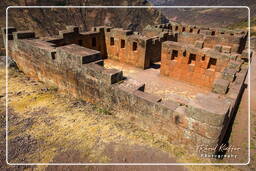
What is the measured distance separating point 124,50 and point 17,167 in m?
11.7

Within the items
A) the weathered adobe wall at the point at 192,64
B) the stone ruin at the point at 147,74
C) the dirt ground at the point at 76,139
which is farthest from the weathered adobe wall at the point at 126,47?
the dirt ground at the point at 76,139

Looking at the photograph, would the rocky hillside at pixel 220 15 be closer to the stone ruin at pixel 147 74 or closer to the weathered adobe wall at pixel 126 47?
the stone ruin at pixel 147 74

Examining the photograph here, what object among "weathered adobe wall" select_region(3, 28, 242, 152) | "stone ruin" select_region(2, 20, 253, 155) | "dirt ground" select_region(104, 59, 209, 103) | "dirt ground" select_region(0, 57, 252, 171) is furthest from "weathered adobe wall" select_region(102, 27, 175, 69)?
"dirt ground" select_region(0, 57, 252, 171)

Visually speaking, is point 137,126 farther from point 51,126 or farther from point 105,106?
point 51,126

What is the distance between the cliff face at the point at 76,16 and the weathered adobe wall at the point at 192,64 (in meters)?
24.8

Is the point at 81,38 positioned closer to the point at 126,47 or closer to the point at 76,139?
the point at 126,47

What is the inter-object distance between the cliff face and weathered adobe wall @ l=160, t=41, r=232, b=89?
24850 mm

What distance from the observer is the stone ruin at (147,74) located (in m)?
4.79

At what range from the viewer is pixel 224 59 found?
995 cm

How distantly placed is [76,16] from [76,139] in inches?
1479

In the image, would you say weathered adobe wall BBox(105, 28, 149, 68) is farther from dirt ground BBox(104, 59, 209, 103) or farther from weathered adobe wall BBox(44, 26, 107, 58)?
dirt ground BBox(104, 59, 209, 103)

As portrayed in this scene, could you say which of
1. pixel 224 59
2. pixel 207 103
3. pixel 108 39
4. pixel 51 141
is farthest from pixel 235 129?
pixel 108 39

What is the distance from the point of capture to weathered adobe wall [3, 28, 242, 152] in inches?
180

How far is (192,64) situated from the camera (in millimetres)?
11383
